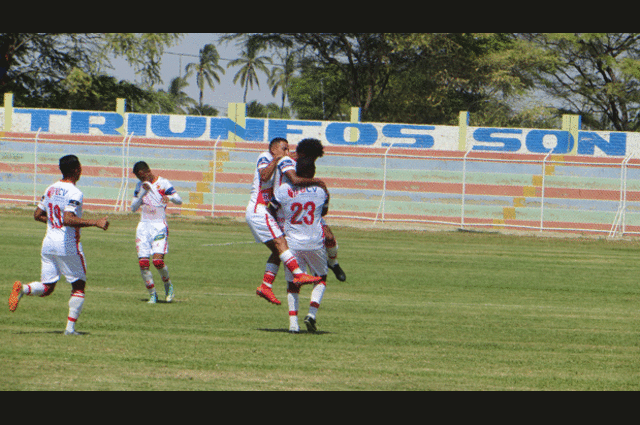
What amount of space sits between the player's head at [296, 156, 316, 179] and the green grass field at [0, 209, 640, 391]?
181 centimetres

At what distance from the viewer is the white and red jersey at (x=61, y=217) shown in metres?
9.21

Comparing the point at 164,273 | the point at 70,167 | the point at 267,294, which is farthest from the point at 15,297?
the point at 164,273

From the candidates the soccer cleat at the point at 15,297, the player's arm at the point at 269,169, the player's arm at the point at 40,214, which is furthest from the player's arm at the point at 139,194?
the soccer cleat at the point at 15,297

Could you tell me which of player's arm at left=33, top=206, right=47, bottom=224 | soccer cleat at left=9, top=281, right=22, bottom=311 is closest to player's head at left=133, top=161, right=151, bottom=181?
player's arm at left=33, top=206, right=47, bottom=224

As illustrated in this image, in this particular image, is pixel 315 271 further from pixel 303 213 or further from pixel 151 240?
pixel 151 240

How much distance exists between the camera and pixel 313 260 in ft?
32.9

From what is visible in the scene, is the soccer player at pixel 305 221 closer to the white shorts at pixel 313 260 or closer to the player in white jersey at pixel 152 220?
the white shorts at pixel 313 260

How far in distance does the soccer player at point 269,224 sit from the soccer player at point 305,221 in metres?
0.12

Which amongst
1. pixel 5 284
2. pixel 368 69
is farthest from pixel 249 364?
pixel 368 69

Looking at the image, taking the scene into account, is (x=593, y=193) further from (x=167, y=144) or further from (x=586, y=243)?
(x=167, y=144)

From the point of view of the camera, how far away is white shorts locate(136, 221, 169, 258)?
42.9ft

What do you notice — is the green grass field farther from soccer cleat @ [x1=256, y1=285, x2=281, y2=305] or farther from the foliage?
the foliage

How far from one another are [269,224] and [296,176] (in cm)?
85

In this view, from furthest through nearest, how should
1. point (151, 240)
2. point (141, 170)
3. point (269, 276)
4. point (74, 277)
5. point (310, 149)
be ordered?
point (151, 240)
point (141, 170)
point (269, 276)
point (310, 149)
point (74, 277)
